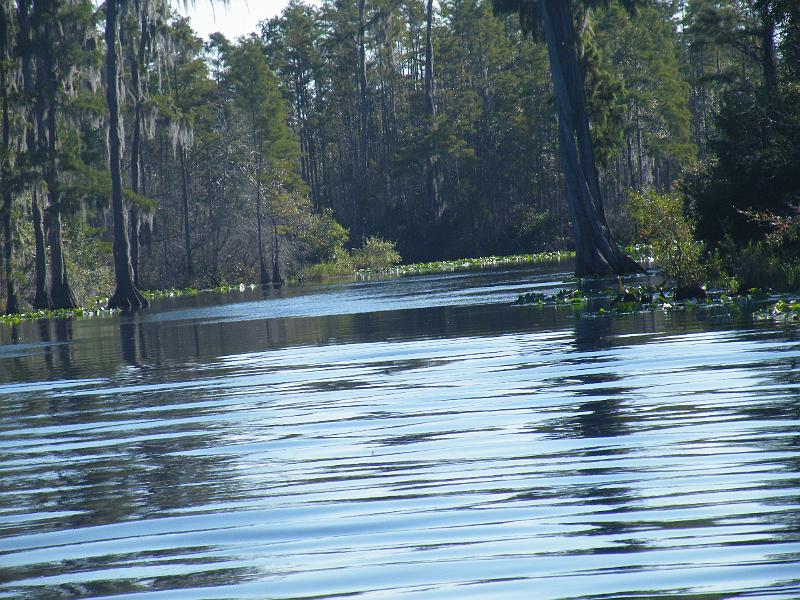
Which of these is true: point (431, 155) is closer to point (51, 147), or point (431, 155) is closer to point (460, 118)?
point (460, 118)

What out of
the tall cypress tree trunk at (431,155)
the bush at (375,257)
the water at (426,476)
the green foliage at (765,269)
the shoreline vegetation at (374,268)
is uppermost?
the tall cypress tree trunk at (431,155)

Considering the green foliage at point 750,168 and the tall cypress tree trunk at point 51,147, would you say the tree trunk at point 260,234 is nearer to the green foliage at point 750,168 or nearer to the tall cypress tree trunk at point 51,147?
the tall cypress tree trunk at point 51,147

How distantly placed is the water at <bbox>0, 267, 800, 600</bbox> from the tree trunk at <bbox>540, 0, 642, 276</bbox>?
18017 millimetres

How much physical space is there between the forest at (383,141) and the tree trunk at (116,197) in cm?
12

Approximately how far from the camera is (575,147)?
3394cm

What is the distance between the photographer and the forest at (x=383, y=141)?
32.6 metres

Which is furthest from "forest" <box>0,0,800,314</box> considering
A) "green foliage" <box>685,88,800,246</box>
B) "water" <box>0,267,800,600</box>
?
"water" <box>0,267,800,600</box>

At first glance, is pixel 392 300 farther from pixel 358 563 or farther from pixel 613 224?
pixel 613 224

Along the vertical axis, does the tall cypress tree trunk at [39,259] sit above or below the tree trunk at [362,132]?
below

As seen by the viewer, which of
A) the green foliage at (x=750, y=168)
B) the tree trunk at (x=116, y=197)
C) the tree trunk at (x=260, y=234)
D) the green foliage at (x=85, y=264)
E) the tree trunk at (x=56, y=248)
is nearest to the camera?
the green foliage at (x=750, y=168)

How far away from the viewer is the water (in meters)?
4.57

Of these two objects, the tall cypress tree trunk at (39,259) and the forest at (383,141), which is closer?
the forest at (383,141)

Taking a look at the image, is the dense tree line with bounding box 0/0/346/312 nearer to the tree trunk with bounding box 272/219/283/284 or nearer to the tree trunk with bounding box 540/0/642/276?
the tree trunk with bounding box 272/219/283/284

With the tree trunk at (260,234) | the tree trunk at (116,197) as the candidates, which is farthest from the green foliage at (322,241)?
the tree trunk at (116,197)
